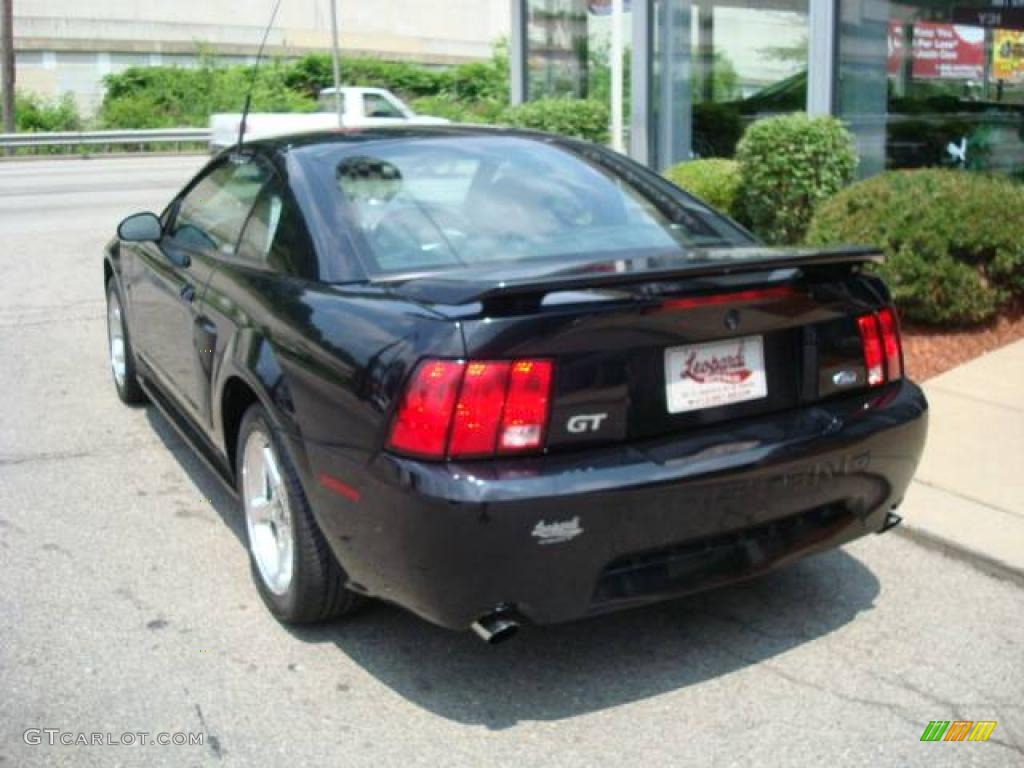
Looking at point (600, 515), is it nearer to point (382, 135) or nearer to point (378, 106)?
point (382, 135)

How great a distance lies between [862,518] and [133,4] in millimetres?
44104

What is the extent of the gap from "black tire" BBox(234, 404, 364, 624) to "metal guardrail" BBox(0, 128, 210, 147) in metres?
28.4

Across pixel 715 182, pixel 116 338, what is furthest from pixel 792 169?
pixel 116 338

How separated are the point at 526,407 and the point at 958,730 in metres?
1.52

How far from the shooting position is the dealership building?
35.3 feet

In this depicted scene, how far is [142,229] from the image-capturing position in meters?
5.14

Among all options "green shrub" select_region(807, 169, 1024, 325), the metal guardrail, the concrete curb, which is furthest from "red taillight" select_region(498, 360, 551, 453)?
the metal guardrail

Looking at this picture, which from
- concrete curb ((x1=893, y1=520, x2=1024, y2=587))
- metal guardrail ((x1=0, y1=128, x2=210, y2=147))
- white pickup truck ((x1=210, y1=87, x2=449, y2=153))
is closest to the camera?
concrete curb ((x1=893, y1=520, x2=1024, y2=587))

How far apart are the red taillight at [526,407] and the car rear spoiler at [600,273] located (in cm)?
19

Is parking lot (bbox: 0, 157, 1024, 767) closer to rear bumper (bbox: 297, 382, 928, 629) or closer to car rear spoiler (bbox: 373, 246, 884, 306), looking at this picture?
rear bumper (bbox: 297, 382, 928, 629)

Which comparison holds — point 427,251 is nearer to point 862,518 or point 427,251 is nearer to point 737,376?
point 737,376

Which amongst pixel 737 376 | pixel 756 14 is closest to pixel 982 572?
pixel 737 376

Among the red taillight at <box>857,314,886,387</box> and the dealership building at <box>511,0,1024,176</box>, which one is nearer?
the red taillight at <box>857,314,886,387</box>

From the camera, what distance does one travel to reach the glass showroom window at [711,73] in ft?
39.4
